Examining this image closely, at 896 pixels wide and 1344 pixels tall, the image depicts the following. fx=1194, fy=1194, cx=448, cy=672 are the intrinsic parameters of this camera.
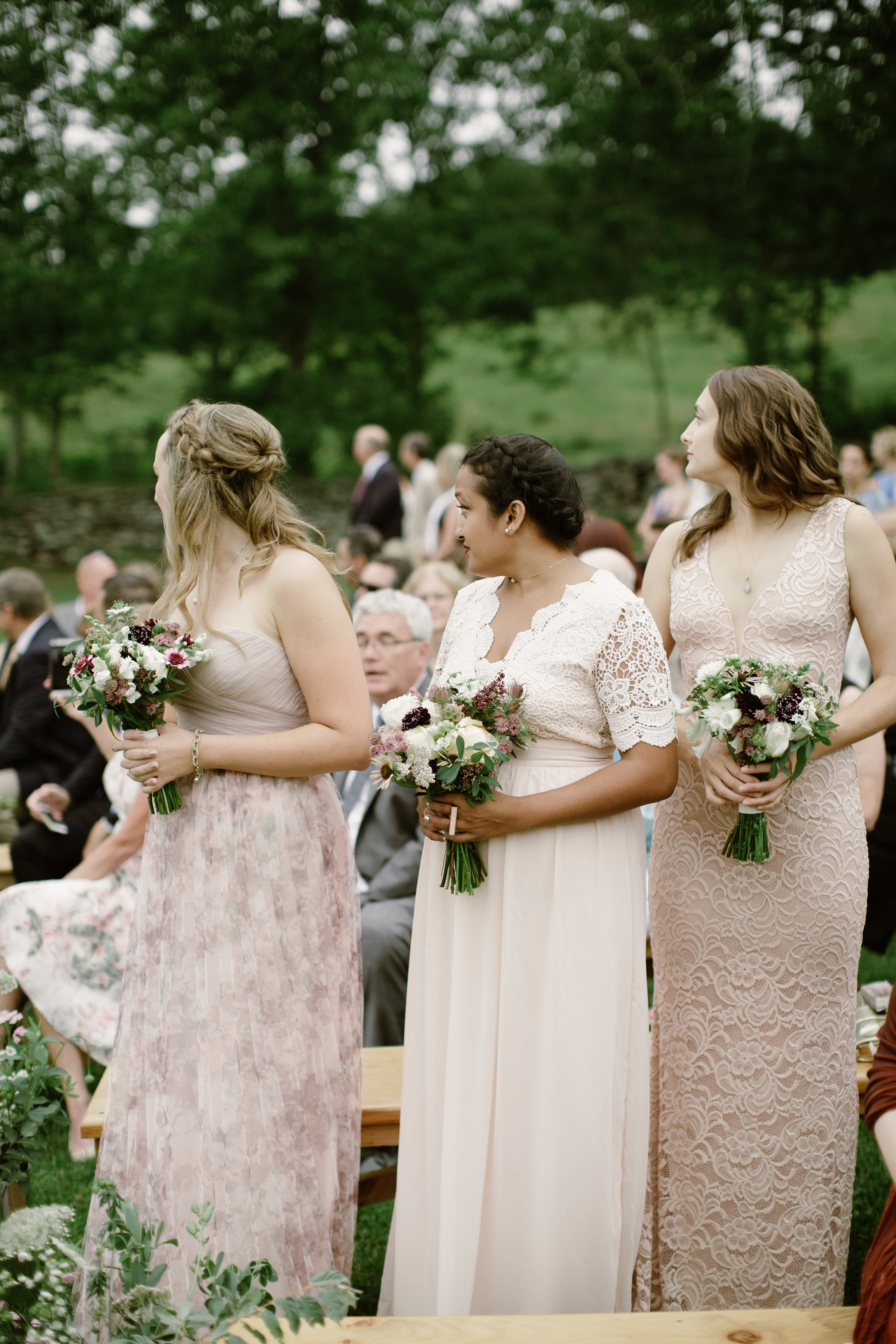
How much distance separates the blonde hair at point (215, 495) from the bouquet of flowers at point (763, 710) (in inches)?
38.5

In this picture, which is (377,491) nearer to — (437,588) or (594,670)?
(437,588)

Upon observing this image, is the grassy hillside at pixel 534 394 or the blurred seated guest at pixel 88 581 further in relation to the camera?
the grassy hillside at pixel 534 394

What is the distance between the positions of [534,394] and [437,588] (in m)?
19.6

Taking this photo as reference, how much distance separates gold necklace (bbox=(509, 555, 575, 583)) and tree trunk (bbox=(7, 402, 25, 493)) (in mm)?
23797

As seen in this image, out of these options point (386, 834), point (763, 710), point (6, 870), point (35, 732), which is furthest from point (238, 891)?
point (35, 732)

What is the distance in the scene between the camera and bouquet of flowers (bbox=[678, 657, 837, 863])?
2652 millimetres

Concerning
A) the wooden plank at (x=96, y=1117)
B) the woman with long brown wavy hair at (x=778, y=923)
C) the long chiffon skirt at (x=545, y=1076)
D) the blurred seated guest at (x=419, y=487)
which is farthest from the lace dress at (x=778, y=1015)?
the blurred seated guest at (x=419, y=487)

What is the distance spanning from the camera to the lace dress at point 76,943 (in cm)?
476

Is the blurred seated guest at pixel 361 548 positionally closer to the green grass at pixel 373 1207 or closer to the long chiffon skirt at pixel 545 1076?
the green grass at pixel 373 1207

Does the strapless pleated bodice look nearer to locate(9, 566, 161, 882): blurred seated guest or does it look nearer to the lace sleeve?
the lace sleeve

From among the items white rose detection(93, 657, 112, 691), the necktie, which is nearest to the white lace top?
white rose detection(93, 657, 112, 691)

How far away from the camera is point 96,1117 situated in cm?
335

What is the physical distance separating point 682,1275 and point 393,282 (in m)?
24.6

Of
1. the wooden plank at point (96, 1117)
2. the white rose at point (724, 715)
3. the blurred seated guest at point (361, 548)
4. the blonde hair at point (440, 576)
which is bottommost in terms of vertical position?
the wooden plank at point (96, 1117)
